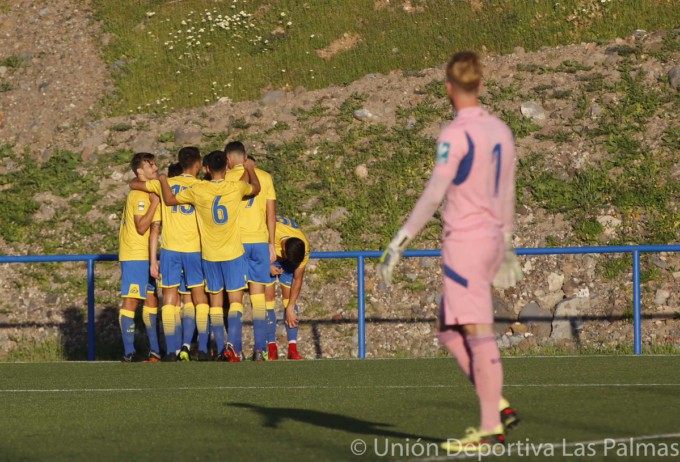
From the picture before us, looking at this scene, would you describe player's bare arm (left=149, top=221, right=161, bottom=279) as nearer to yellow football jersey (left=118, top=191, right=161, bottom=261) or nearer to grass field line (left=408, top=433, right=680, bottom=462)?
yellow football jersey (left=118, top=191, right=161, bottom=261)

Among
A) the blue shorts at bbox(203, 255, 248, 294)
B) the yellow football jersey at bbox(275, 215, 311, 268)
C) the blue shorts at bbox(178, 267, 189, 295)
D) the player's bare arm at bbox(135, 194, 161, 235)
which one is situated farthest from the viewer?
the yellow football jersey at bbox(275, 215, 311, 268)

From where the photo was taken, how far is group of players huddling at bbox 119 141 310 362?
13.5 m

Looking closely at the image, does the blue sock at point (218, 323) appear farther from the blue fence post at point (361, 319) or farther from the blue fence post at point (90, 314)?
A: the blue fence post at point (90, 314)

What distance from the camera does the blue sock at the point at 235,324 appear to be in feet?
45.4

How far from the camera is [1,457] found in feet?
21.1

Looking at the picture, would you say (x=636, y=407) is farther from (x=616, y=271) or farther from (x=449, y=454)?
(x=616, y=271)

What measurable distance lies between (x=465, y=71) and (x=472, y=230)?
0.77 metres

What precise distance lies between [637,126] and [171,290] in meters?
10.4

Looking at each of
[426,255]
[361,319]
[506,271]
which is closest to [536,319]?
[426,255]

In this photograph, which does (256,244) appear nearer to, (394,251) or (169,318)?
(169,318)

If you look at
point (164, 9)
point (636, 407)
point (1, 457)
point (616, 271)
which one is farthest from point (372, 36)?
point (1, 457)

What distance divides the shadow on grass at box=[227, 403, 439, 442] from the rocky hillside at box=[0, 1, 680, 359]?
8735mm

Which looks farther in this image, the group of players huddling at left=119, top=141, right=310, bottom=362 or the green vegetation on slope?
the green vegetation on slope

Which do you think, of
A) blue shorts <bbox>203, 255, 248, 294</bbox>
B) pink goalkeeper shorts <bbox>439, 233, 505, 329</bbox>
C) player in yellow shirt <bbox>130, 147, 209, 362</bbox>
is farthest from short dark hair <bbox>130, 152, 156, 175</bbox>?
pink goalkeeper shorts <bbox>439, 233, 505, 329</bbox>
